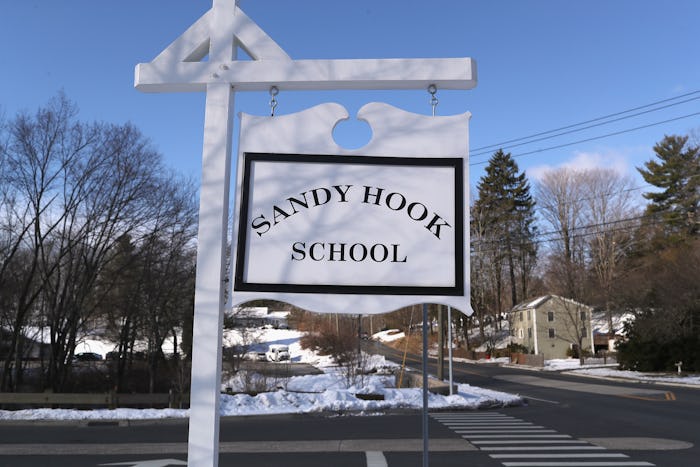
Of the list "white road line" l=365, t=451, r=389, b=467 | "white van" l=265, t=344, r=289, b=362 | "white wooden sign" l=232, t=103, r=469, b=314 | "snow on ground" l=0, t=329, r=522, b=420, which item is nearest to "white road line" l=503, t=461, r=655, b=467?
"white road line" l=365, t=451, r=389, b=467

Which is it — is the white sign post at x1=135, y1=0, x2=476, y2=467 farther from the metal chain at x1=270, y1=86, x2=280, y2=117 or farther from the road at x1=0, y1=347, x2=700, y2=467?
the road at x1=0, y1=347, x2=700, y2=467

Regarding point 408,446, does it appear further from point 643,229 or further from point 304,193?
point 643,229

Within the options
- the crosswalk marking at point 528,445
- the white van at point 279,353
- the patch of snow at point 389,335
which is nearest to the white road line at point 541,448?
the crosswalk marking at point 528,445

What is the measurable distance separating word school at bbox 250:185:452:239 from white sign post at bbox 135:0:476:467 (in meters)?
0.01

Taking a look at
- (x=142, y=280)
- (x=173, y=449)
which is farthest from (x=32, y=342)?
(x=173, y=449)

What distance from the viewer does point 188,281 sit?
2433 centimetres

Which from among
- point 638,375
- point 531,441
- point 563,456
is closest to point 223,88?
point 563,456

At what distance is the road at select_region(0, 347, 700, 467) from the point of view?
9.48 meters

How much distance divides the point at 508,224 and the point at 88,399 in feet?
178

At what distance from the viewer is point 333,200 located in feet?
8.74

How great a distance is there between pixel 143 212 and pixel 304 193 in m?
22.0

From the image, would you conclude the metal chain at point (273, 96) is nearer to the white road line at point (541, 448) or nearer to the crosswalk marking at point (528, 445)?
the crosswalk marking at point (528, 445)

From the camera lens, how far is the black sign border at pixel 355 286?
258 cm

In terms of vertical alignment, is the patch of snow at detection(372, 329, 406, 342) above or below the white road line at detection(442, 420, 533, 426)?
above
